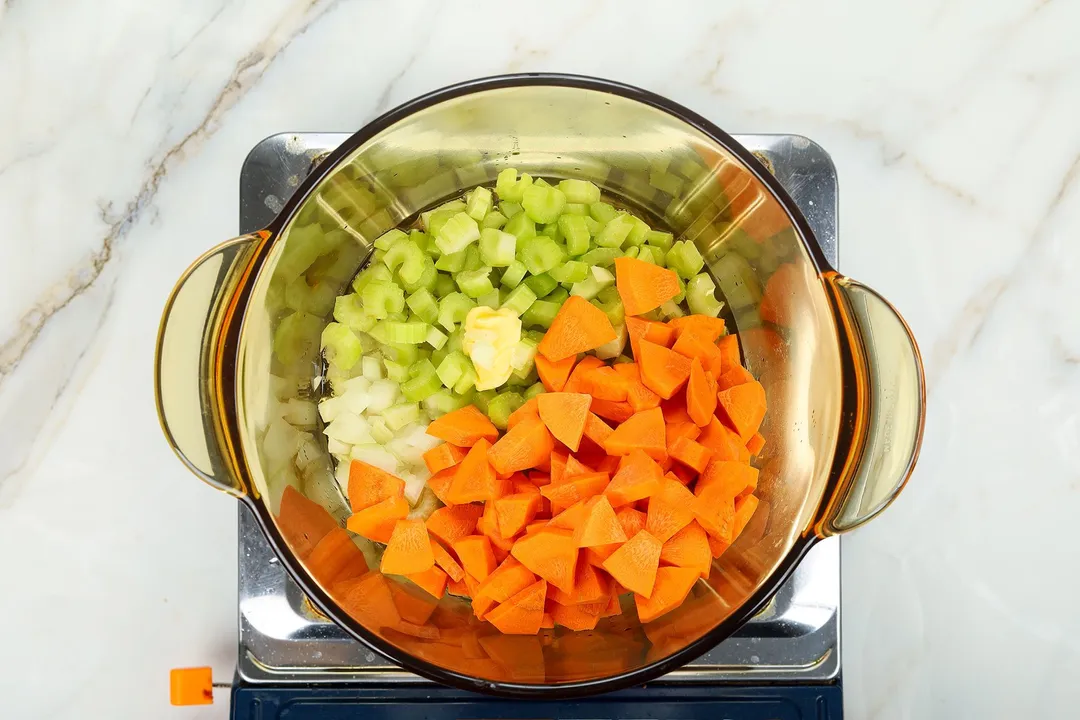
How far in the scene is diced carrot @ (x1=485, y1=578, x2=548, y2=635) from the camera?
789 millimetres

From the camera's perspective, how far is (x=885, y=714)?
1.06m

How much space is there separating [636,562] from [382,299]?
410 millimetres

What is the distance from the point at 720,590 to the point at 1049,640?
59 cm

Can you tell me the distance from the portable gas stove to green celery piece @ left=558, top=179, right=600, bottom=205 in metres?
0.22

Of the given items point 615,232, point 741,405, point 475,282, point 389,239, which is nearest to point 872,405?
point 741,405

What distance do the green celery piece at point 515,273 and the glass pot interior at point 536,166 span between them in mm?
148

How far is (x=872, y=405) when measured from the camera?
2.53 ft

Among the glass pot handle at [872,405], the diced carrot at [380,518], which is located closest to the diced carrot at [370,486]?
the diced carrot at [380,518]

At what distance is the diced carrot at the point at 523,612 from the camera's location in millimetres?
789

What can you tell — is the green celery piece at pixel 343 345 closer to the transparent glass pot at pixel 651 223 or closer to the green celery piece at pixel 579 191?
the transparent glass pot at pixel 651 223

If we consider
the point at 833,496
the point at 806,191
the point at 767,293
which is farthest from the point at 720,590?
the point at 806,191

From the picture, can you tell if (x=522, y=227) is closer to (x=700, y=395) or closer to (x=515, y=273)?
(x=515, y=273)

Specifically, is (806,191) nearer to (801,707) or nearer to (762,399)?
(762,399)

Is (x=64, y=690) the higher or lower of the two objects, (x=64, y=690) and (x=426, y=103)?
the lower
